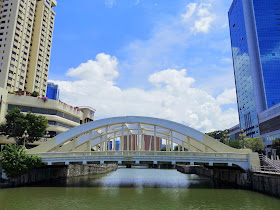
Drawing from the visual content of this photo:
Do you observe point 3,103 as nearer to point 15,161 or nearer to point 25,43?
point 15,161

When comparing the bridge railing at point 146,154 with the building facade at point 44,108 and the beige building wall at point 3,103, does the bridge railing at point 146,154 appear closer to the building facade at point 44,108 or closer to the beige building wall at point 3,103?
the building facade at point 44,108

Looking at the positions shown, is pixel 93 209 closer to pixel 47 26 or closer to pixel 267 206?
pixel 267 206

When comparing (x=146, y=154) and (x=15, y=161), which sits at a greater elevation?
(x=146, y=154)

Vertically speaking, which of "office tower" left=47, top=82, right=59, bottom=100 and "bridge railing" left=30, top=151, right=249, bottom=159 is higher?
"office tower" left=47, top=82, right=59, bottom=100

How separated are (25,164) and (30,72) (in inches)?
2130

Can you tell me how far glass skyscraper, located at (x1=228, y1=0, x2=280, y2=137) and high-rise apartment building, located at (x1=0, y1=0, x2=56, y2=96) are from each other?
79133mm

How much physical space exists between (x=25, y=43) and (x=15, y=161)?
2224 inches

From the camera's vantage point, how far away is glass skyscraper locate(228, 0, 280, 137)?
90.1m

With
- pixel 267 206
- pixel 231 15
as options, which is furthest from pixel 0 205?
pixel 231 15

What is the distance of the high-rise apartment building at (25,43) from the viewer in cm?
6569

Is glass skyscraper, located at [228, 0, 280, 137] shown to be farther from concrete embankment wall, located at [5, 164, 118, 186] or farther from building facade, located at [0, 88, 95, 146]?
building facade, located at [0, 88, 95, 146]

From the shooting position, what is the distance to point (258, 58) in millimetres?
93312

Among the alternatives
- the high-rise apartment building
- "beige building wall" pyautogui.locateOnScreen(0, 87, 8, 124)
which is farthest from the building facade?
the high-rise apartment building

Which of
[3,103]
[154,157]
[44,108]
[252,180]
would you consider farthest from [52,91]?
[252,180]
